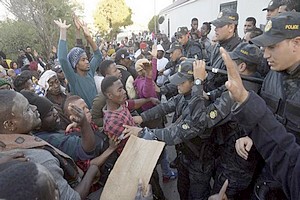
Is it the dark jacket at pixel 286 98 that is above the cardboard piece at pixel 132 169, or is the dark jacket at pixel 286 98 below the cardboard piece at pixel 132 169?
above

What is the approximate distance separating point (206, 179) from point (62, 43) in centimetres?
241

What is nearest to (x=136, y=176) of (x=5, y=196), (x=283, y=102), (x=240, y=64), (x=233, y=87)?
(x=233, y=87)

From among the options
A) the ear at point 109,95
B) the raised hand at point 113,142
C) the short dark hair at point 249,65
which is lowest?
the raised hand at point 113,142

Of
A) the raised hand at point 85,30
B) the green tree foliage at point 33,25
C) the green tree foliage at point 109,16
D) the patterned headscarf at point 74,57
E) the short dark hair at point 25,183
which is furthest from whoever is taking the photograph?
the green tree foliage at point 109,16

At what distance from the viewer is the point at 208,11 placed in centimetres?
1369

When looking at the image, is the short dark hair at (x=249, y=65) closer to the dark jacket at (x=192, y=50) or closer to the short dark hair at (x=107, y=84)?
the short dark hair at (x=107, y=84)

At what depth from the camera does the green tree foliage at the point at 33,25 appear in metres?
14.4

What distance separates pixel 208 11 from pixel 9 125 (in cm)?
Result: 1373

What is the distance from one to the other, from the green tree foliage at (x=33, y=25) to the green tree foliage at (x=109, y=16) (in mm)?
20351

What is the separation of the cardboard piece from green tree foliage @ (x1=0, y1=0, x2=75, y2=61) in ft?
47.5

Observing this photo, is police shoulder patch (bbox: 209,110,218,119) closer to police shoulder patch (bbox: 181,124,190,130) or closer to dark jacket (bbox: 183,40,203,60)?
police shoulder patch (bbox: 181,124,190,130)

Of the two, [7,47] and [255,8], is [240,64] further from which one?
[7,47]

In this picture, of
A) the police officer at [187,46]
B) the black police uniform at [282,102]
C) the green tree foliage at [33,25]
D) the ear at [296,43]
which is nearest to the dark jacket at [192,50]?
the police officer at [187,46]

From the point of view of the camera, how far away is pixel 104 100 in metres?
2.71
